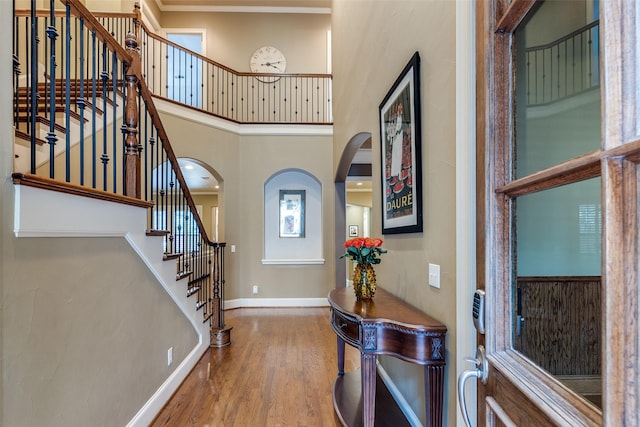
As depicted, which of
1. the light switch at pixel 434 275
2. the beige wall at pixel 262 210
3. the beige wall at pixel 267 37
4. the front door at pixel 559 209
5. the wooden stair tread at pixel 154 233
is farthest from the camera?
the beige wall at pixel 267 37

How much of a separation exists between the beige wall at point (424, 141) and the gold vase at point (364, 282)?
0.23m

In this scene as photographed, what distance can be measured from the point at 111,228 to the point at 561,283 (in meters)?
1.96

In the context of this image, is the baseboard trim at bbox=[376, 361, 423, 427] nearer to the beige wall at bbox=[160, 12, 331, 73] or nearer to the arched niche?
the arched niche

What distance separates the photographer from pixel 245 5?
6.66 m

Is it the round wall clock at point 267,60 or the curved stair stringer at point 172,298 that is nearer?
the curved stair stringer at point 172,298

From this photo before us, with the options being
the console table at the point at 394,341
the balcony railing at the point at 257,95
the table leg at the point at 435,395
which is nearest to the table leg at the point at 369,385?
the console table at the point at 394,341

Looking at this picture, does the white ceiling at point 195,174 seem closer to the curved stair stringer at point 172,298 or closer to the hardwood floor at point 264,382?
the curved stair stringer at point 172,298

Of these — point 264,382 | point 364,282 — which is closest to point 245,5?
point 364,282

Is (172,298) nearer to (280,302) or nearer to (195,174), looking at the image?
(280,302)

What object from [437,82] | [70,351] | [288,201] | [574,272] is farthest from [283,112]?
[574,272]

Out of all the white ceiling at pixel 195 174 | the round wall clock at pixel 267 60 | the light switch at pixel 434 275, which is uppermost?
the round wall clock at pixel 267 60

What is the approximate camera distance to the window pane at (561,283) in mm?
612

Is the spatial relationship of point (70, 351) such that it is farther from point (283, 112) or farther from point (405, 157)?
point (283, 112)

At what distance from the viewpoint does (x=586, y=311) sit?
678 millimetres
